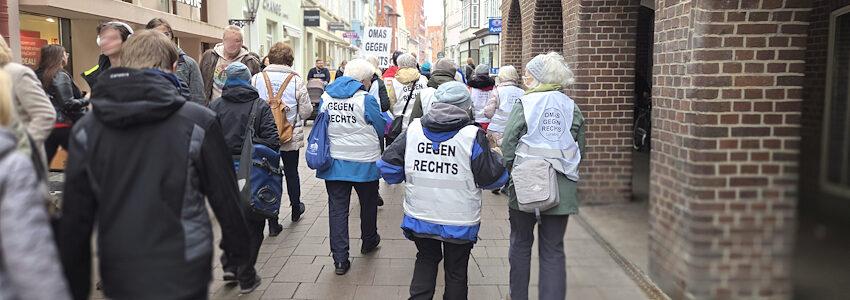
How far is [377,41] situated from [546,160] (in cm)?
1183

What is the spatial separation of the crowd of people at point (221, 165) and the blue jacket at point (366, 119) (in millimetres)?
11

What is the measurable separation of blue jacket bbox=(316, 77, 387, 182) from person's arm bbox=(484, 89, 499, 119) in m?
2.84

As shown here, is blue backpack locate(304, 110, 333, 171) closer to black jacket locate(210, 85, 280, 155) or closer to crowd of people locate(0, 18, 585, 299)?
crowd of people locate(0, 18, 585, 299)

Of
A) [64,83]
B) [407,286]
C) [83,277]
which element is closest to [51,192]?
[64,83]

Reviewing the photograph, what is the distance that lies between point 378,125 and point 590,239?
2261 millimetres

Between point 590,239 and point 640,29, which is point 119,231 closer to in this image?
Answer: point 590,239

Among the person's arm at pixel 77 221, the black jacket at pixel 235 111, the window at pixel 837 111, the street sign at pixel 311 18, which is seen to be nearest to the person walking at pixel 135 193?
the person's arm at pixel 77 221

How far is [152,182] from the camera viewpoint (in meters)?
2.39

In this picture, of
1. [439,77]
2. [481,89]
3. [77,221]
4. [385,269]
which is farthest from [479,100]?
[77,221]

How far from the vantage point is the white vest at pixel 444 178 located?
368cm

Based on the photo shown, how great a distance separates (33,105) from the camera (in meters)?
3.76

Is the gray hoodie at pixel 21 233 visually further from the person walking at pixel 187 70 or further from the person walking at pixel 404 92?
the person walking at pixel 404 92

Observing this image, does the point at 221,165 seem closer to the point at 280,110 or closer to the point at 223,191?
the point at 223,191

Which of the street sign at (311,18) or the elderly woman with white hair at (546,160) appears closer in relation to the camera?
the elderly woman with white hair at (546,160)
